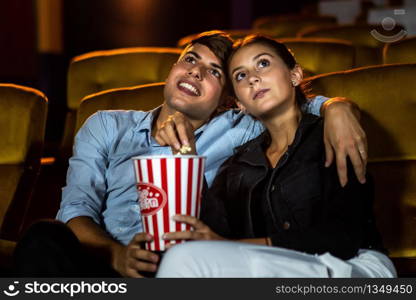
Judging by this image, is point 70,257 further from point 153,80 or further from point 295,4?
point 295,4

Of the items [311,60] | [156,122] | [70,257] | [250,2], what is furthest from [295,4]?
[70,257]

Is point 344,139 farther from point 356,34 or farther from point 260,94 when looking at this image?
point 356,34

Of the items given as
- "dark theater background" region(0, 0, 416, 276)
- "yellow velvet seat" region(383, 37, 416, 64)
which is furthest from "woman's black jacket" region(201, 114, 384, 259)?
Result: "yellow velvet seat" region(383, 37, 416, 64)

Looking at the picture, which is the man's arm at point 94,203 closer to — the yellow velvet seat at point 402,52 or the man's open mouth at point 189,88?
the man's open mouth at point 189,88

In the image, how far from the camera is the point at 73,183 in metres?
2.04

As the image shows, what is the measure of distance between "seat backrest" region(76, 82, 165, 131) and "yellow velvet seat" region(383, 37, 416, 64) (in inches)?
39.0

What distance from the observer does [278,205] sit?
5.83ft

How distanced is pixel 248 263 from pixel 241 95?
1.90ft

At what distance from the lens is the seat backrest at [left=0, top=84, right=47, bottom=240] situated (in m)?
2.46

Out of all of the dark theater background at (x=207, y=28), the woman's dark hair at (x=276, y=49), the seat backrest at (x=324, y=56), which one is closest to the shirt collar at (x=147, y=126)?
the woman's dark hair at (x=276, y=49)

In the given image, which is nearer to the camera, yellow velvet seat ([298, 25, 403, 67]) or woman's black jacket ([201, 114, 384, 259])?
woman's black jacket ([201, 114, 384, 259])

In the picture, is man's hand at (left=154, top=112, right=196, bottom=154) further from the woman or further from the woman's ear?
the woman's ear

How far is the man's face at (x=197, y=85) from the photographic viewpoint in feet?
6.86

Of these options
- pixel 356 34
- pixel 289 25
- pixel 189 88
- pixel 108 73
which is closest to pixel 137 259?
pixel 189 88
